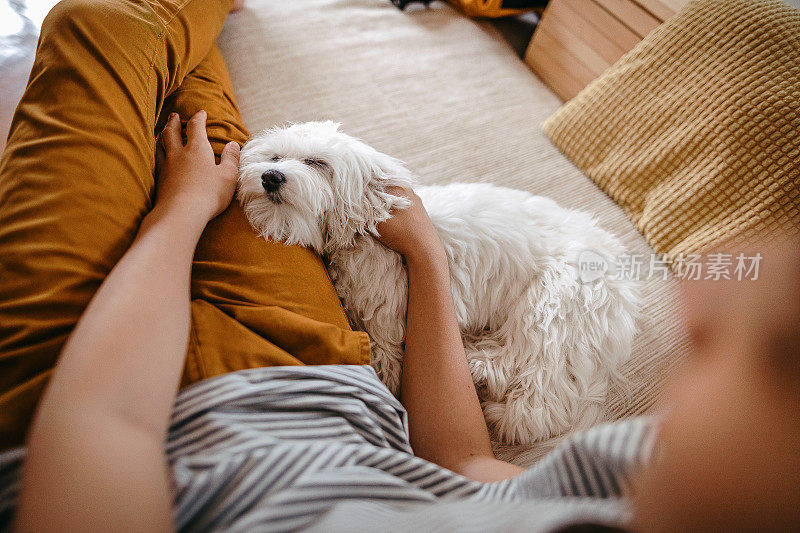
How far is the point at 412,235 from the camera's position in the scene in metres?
0.80

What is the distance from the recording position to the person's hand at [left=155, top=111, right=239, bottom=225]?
2.16ft

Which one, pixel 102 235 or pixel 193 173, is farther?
pixel 193 173

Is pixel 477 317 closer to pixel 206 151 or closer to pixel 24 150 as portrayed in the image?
pixel 206 151

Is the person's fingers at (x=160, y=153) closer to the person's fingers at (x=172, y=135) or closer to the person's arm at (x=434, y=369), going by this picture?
the person's fingers at (x=172, y=135)

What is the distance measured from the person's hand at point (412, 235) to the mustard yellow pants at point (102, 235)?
6.0 inches

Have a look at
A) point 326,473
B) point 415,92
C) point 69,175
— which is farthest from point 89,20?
point 415,92

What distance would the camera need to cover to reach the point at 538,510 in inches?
15.4

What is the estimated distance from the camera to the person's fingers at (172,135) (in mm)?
761

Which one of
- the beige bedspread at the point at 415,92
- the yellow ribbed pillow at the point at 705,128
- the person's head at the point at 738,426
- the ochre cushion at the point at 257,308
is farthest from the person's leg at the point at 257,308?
the yellow ribbed pillow at the point at 705,128

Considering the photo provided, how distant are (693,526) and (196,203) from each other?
0.72 metres

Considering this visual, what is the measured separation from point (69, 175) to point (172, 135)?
246 mm

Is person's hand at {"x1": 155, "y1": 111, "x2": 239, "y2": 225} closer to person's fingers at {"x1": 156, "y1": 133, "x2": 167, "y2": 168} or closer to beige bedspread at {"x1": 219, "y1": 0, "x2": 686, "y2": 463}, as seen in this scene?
person's fingers at {"x1": 156, "y1": 133, "x2": 167, "y2": 168}

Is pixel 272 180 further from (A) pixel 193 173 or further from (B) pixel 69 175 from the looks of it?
(B) pixel 69 175

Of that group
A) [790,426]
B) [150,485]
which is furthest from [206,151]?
[790,426]
